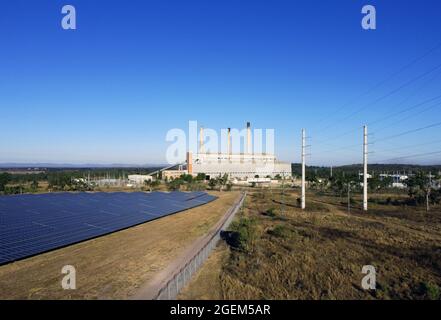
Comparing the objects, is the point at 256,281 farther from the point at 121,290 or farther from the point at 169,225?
the point at 169,225

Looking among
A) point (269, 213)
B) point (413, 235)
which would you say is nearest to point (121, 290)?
point (413, 235)

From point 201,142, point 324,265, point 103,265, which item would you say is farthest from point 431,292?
point 201,142

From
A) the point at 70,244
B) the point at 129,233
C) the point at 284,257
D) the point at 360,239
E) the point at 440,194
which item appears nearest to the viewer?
the point at 284,257

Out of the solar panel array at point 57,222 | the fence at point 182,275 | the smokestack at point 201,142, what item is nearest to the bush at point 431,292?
the fence at point 182,275

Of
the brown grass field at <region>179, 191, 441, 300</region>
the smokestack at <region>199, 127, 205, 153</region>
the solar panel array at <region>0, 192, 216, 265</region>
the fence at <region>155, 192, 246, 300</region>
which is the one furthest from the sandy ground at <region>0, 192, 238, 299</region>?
the smokestack at <region>199, 127, 205, 153</region>

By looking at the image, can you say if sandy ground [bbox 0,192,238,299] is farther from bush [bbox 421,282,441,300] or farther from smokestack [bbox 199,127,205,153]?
smokestack [bbox 199,127,205,153]

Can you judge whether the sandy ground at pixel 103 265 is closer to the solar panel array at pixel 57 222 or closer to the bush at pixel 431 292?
the solar panel array at pixel 57 222
